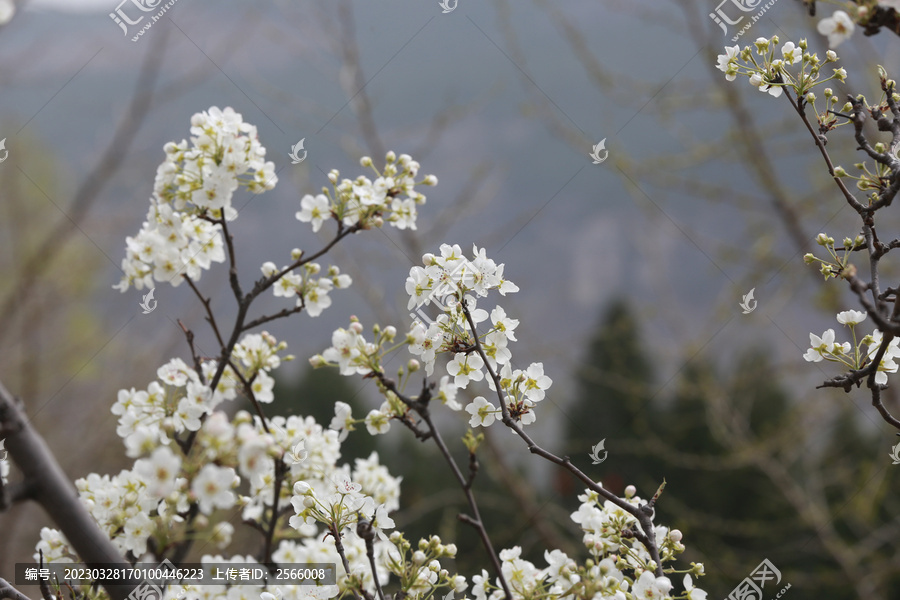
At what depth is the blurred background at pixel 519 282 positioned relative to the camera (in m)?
4.71

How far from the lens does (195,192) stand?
1817 mm

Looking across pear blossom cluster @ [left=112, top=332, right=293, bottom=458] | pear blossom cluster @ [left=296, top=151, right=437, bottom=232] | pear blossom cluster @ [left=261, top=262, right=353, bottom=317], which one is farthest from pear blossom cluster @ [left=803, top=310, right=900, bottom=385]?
pear blossom cluster @ [left=112, top=332, right=293, bottom=458]

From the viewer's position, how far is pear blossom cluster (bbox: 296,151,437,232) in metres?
1.90

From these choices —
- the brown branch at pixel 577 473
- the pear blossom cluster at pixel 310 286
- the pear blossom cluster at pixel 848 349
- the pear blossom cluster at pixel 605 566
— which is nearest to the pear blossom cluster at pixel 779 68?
the pear blossom cluster at pixel 848 349

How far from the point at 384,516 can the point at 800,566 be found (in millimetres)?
10137

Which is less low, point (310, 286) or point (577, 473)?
point (310, 286)

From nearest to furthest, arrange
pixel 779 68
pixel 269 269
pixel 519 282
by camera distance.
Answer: pixel 779 68 → pixel 269 269 → pixel 519 282

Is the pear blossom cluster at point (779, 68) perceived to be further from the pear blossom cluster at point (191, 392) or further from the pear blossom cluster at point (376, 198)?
the pear blossom cluster at point (191, 392)

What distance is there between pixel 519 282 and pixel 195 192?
4.48 m

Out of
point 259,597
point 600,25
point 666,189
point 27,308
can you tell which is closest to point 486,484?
point 666,189

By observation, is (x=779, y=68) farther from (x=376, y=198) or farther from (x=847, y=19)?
(x=376, y=198)

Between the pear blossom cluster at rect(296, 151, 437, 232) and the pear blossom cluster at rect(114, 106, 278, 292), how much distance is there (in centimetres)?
20

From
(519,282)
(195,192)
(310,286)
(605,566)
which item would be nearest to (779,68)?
(605,566)

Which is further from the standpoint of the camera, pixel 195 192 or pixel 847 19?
pixel 195 192
